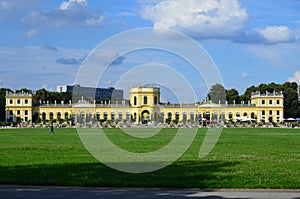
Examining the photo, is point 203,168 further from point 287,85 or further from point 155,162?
point 287,85

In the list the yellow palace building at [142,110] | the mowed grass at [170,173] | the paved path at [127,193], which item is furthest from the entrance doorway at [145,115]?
the paved path at [127,193]

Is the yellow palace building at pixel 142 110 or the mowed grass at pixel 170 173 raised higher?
the yellow palace building at pixel 142 110

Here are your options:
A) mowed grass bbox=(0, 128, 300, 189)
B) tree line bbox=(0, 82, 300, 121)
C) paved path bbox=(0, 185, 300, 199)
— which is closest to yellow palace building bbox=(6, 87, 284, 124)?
tree line bbox=(0, 82, 300, 121)

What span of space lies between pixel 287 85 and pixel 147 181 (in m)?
114

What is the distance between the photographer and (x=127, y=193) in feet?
37.6

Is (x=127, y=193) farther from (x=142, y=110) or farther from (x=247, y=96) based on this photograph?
(x=247, y=96)

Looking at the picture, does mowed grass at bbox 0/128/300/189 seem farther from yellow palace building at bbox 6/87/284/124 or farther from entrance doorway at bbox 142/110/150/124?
entrance doorway at bbox 142/110/150/124

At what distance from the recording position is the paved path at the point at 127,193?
1105cm

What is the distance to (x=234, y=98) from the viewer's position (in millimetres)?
131000

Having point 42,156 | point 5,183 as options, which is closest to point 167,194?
point 5,183

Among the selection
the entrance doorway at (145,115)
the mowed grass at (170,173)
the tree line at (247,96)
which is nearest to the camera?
the mowed grass at (170,173)

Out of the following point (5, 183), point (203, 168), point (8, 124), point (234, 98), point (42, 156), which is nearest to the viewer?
point (5, 183)

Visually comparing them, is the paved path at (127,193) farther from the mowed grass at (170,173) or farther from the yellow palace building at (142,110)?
the yellow palace building at (142,110)

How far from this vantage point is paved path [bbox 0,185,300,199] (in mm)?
11047
